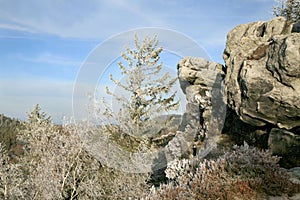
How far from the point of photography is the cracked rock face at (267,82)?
11414 mm

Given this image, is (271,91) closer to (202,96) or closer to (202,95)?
(202,96)

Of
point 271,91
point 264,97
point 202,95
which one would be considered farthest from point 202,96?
point 271,91

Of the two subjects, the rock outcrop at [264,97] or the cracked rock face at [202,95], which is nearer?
the rock outcrop at [264,97]

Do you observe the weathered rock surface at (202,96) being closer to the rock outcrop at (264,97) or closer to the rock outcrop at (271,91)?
the rock outcrop at (264,97)

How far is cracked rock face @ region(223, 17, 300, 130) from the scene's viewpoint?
37.4ft

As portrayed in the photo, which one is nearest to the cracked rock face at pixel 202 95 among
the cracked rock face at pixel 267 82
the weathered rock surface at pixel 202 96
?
the weathered rock surface at pixel 202 96

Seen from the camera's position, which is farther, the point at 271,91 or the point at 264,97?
the point at 264,97

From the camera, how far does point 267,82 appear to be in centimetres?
1225

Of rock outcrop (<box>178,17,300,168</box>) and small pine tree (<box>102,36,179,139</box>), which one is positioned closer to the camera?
rock outcrop (<box>178,17,300,168</box>)

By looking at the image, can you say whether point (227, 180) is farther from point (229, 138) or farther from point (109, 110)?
point (109, 110)

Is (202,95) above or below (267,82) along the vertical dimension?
above

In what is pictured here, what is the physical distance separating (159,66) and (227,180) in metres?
17.2

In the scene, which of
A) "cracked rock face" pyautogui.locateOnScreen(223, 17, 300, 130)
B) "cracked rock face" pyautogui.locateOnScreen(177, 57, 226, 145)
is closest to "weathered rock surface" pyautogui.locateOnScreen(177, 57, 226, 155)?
"cracked rock face" pyautogui.locateOnScreen(177, 57, 226, 145)

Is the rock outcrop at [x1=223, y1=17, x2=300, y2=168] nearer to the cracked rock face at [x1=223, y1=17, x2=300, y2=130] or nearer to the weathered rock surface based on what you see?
the cracked rock face at [x1=223, y1=17, x2=300, y2=130]
